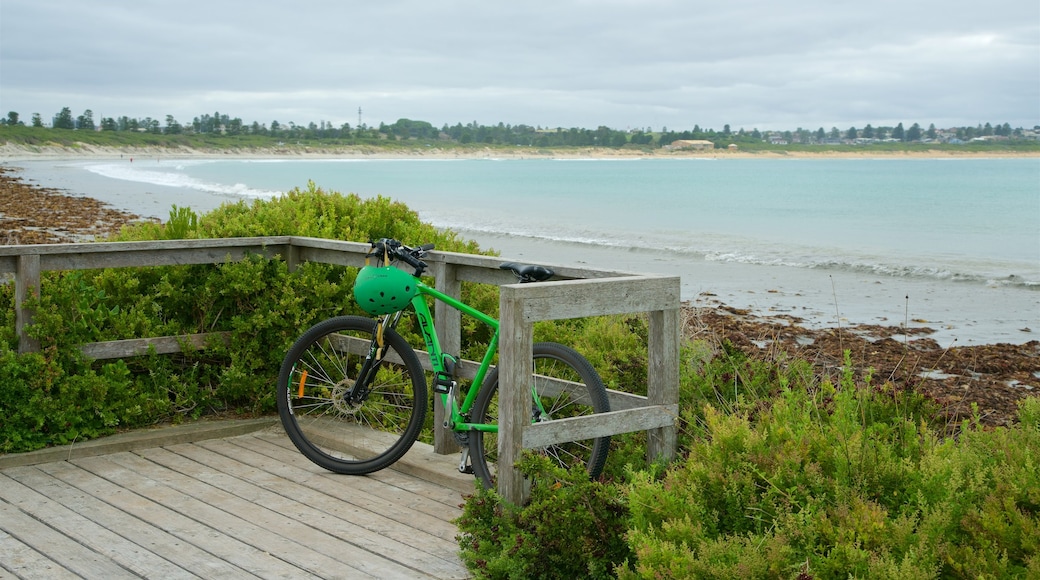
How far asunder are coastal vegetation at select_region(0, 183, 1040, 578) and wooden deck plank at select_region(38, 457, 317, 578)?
1.47 ft

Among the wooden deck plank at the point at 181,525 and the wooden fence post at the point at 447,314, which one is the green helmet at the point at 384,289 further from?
the wooden deck plank at the point at 181,525

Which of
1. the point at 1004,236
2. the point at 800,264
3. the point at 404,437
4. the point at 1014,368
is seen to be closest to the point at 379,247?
the point at 404,437

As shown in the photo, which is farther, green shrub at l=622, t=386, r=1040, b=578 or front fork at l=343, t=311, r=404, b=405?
front fork at l=343, t=311, r=404, b=405

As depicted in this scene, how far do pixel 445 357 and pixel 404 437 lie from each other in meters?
0.46

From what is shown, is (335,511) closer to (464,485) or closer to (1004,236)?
(464,485)

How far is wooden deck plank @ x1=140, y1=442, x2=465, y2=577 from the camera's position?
404 centimetres

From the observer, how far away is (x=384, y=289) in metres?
4.87

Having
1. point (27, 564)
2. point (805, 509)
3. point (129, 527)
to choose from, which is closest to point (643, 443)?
point (805, 509)

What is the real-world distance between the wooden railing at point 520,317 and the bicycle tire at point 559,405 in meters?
0.15

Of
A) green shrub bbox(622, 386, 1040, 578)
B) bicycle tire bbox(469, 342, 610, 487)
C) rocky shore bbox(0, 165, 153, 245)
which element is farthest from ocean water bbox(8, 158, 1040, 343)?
green shrub bbox(622, 386, 1040, 578)

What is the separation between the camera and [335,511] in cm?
456

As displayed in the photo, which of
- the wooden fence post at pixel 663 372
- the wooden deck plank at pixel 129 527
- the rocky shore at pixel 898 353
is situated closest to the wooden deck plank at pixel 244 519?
the wooden deck plank at pixel 129 527

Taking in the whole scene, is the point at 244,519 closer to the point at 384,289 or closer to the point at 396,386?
the point at 384,289

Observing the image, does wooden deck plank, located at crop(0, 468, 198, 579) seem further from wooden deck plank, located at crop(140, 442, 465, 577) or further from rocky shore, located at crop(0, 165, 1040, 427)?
rocky shore, located at crop(0, 165, 1040, 427)
